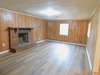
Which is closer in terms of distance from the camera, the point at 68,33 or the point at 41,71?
the point at 41,71

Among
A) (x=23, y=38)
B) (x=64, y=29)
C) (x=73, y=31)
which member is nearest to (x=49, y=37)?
(x=64, y=29)

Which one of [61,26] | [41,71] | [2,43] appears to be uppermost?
[61,26]

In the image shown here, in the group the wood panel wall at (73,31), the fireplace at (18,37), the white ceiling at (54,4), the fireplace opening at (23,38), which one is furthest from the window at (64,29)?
the white ceiling at (54,4)

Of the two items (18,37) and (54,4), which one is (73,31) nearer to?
(18,37)

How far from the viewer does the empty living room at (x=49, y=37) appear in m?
2.74

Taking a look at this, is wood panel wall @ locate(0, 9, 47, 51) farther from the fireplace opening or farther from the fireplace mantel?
the fireplace opening

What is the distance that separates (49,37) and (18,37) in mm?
4091

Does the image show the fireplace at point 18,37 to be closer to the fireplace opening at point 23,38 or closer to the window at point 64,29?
the fireplace opening at point 23,38

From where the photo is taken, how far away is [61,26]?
27.0 feet

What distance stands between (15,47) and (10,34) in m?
0.78

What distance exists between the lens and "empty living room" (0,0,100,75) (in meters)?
2.74

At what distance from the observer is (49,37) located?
28.8 feet

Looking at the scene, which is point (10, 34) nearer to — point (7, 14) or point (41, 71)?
point (7, 14)

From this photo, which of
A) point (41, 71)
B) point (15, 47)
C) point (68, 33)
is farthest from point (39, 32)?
point (41, 71)
